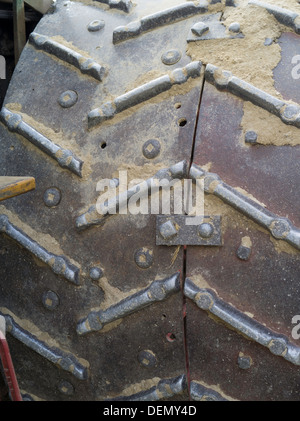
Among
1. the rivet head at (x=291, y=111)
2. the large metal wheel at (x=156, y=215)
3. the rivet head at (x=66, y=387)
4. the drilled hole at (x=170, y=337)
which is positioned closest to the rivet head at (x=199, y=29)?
the large metal wheel at (x=156, y=215)

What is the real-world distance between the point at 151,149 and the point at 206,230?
0.26m

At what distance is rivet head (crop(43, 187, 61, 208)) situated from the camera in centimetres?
145

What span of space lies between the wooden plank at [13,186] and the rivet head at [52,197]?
0.50 feet

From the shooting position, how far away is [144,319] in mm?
1366

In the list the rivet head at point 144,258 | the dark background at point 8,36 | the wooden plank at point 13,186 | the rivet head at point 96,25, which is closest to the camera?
the wooden plank at point 13,186

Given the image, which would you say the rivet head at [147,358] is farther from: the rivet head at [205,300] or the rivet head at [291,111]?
the rivet head at [291,111]

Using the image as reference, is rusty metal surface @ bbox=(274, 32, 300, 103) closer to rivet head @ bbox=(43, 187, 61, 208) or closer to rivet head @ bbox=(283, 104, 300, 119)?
rivet head @ bbox=(283, 104, 300, 119)

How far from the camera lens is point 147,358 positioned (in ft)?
4.53

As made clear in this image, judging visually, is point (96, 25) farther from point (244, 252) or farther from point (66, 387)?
point (66, 387)

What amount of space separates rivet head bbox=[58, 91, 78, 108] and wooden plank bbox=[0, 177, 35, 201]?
0.31 m

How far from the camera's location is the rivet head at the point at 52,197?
4.75 feet

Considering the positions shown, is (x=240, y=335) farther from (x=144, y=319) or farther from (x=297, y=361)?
(x=144, y=319)
